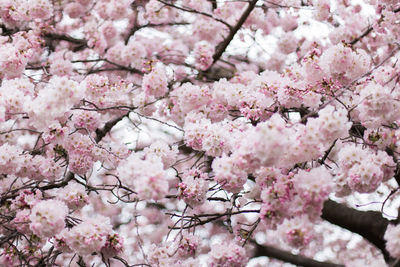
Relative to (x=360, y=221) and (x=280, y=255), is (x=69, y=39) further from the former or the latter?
(x=360, y=221)

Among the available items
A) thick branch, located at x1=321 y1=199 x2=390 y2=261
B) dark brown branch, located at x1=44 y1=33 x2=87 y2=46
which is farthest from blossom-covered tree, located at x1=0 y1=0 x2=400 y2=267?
dark brown branch, located at x1=44 y1=33 x2=87 y2=46

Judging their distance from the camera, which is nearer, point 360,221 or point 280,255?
point 360,221

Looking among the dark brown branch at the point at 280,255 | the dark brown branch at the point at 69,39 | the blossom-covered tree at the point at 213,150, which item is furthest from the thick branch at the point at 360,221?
the dark brown branch at the point at 69,39

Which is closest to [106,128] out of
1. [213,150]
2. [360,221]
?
[213,150]

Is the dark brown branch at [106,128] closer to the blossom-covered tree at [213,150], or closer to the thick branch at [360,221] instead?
the blossom-covered tree at [213,150]

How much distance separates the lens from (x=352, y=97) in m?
3.23

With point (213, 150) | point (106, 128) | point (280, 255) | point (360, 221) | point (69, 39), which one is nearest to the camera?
point (213, 150)

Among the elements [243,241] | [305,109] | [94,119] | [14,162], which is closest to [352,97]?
[305,109]

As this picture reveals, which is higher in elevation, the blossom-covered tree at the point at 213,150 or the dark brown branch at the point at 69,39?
the blossom-covered tree at the point at 213,150

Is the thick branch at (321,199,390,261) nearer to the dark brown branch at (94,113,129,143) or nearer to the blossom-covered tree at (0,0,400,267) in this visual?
the blossom-covered tree at (0,0,400,267)

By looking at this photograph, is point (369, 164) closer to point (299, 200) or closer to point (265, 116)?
point (299, 200)

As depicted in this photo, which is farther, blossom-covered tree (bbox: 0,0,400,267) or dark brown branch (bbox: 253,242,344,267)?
dark brown branch (bbox: 253,242,344,267)

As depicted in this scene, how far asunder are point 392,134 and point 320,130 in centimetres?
60

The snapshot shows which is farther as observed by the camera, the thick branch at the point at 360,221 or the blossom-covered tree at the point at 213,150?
the thick branch at the point at 360,221
